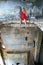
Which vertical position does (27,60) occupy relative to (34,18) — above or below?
below

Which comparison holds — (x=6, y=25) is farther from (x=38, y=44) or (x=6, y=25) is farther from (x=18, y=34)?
(x=38, y=44)

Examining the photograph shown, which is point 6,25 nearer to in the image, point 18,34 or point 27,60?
point 18,34

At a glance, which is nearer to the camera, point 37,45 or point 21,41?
point 21,41

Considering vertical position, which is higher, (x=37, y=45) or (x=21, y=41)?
(x=21, y=41)

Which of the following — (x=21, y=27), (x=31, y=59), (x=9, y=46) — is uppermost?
(x=21, y=27)

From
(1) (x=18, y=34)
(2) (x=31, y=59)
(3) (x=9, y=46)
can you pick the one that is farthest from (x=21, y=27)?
(2) (x=31, y=59)

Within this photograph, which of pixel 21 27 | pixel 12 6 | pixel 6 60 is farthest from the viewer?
pixel 12 6

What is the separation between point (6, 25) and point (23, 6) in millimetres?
907

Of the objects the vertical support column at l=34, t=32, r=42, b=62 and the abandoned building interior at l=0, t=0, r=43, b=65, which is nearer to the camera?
the abandoned building interior at l=0, t=0, r=43, b=65

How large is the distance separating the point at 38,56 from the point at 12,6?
1.31 meters

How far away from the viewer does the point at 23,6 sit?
18.4 feet

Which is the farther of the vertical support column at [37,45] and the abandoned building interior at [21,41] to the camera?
the vertical support column at [37,45]

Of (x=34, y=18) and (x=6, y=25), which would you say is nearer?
(x=6, y=25)

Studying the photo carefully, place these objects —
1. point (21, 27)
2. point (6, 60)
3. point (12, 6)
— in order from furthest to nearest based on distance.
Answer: point (12, 6) → point (6, 60) → point (21, 27)
